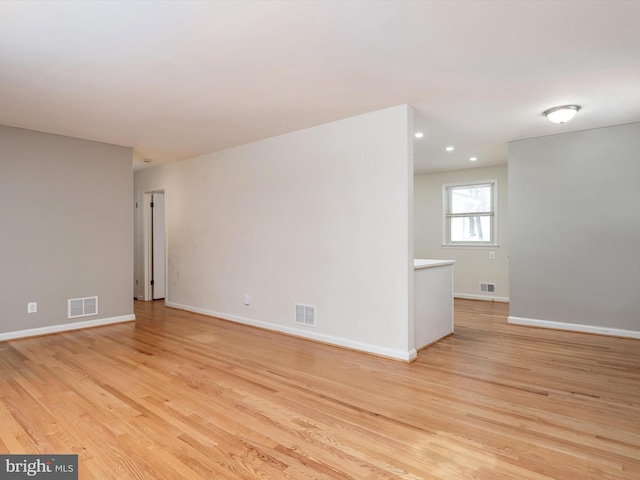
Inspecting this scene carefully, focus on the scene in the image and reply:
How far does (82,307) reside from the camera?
5.07 metres

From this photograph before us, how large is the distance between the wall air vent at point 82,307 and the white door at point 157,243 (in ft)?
6.97

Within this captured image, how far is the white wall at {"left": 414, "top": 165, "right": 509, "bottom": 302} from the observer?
6980 millimetres

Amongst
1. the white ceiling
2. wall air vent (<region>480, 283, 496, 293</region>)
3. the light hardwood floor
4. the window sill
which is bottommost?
the light hardwood floor

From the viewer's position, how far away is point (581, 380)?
3193mm

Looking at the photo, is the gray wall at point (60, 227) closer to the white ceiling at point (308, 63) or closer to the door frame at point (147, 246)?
the white ceiling at point (308, 63)

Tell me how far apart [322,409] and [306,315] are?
1978 mm

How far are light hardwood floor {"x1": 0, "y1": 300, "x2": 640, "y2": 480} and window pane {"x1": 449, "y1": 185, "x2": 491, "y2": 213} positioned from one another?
3.40m

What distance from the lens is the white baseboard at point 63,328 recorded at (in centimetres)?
448

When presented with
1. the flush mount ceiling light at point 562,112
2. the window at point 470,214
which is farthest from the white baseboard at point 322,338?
the window at point 470,214

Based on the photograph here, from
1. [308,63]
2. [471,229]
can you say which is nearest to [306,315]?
[308,63]

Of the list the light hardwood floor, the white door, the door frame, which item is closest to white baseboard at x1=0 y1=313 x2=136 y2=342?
the light hardwood floor

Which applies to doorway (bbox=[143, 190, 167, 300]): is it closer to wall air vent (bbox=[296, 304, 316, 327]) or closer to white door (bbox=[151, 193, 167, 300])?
white door (bbox=[151, 193, 167, 300])

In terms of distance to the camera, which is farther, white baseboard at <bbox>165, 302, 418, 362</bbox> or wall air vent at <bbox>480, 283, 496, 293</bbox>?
wall air vent at <bbox>480, 283, 496, 293</bbox>

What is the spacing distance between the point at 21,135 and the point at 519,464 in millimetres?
5873
